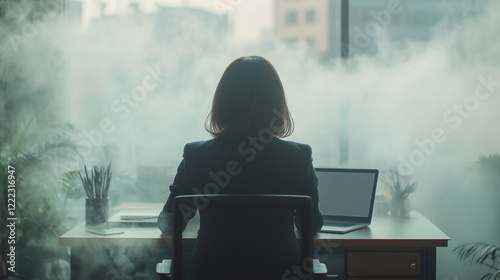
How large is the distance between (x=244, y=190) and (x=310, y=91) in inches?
63.4

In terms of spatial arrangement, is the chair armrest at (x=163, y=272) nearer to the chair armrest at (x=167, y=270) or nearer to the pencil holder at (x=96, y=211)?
the chair armrest at (x=167, y=270)

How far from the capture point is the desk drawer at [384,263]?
7.08ft

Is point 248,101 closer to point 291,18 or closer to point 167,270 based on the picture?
point 167,270

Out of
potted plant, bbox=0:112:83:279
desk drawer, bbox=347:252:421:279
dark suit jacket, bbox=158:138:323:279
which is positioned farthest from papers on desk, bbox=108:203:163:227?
desk drawer, bbox=347:252:421:279

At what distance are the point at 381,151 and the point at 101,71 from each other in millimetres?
1666

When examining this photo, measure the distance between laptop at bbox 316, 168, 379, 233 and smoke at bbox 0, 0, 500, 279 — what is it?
0.57m

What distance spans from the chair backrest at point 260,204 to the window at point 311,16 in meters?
1.88

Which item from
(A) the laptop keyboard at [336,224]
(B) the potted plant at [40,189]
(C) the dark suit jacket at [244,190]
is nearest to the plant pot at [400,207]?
(A) the laptop keyboard at [336,224]

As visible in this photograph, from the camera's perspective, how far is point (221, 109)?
5.70 feet

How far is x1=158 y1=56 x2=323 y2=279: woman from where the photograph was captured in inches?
57.7

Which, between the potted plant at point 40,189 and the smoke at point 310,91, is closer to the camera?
the potted plant at point 40,189

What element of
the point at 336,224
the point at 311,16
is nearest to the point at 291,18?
the point at 311,16

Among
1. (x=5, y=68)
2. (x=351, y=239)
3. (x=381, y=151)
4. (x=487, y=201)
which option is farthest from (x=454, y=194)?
(x=5, y=68)

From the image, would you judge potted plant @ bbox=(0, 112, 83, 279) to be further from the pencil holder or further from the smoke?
the pencil holder
